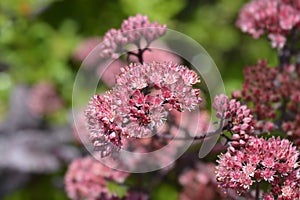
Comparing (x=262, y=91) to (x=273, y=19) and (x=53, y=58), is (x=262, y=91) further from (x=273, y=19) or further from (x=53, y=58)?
(x=53, y=58)

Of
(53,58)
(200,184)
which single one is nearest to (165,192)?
(200,184)

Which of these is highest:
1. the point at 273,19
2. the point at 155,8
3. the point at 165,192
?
the point at 155,8

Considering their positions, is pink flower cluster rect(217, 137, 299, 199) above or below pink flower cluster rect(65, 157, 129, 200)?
below

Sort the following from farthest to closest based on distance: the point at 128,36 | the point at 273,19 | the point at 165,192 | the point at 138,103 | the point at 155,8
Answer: the point at 155,8 < the point at 165,192 < the point at 273,19 < the point at 128,36 < the point at 138,103

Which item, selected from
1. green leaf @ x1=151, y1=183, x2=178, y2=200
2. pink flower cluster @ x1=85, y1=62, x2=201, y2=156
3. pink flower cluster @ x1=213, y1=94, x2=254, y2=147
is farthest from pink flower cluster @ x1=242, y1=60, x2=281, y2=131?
green leaf @ x1=151, y1=183, x2=178, y2=200

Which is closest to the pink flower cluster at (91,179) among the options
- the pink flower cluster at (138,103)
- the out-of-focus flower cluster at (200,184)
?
the out-of-focus flower cluster at (200,184)

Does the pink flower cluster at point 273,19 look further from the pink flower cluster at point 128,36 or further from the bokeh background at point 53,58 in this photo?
the bokeh background at point 53,58

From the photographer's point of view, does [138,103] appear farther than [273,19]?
No

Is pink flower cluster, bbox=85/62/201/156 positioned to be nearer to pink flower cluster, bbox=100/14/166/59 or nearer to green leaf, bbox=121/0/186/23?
pink flower cluster, bbox=100/14/166/59
